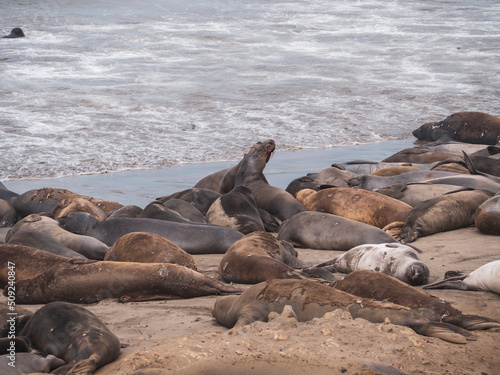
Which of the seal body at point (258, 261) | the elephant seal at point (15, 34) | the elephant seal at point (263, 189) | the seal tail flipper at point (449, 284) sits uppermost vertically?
the elephant seal at point (15, 34)

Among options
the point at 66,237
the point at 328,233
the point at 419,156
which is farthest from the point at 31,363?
the point at 419,156

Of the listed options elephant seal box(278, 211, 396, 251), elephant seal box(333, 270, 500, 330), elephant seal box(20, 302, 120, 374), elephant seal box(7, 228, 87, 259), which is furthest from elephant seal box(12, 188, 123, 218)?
elephant seal box(20, 302, 120, 374)

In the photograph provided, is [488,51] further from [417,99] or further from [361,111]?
[361,111]

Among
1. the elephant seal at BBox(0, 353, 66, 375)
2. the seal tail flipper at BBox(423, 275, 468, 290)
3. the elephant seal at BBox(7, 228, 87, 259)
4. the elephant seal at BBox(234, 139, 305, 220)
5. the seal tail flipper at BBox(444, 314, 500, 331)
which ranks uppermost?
the elephant seal at BBox(0, 353, 66, 375)

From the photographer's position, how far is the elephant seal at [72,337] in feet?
9.78

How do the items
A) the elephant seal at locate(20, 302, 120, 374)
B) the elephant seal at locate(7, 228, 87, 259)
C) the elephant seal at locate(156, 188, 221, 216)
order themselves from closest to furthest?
the elephant seal at locate(20, 302, 120, 374) → the elephant seal at locate(7, 228, 87, 259) → the elephant seal at locate(156, 188, 221, 216)

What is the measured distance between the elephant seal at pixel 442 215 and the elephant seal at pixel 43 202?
3191 millimetres

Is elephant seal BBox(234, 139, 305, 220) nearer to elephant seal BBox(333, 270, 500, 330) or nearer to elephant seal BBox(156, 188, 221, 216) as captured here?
elephant seal BBox(156, 188, 221, 216)

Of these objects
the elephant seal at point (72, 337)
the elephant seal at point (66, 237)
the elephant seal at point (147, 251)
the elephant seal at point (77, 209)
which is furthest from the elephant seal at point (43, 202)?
the elephant seal at point (72, 337)

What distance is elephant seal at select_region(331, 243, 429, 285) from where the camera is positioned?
14.6ft

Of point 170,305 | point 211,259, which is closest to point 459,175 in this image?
point 211,259

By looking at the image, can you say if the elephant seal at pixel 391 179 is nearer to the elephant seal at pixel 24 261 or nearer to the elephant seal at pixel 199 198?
the elephant seal at pixel 199 198

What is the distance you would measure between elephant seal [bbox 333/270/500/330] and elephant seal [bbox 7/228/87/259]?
2.41 meters

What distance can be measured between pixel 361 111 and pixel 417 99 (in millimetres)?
1858
